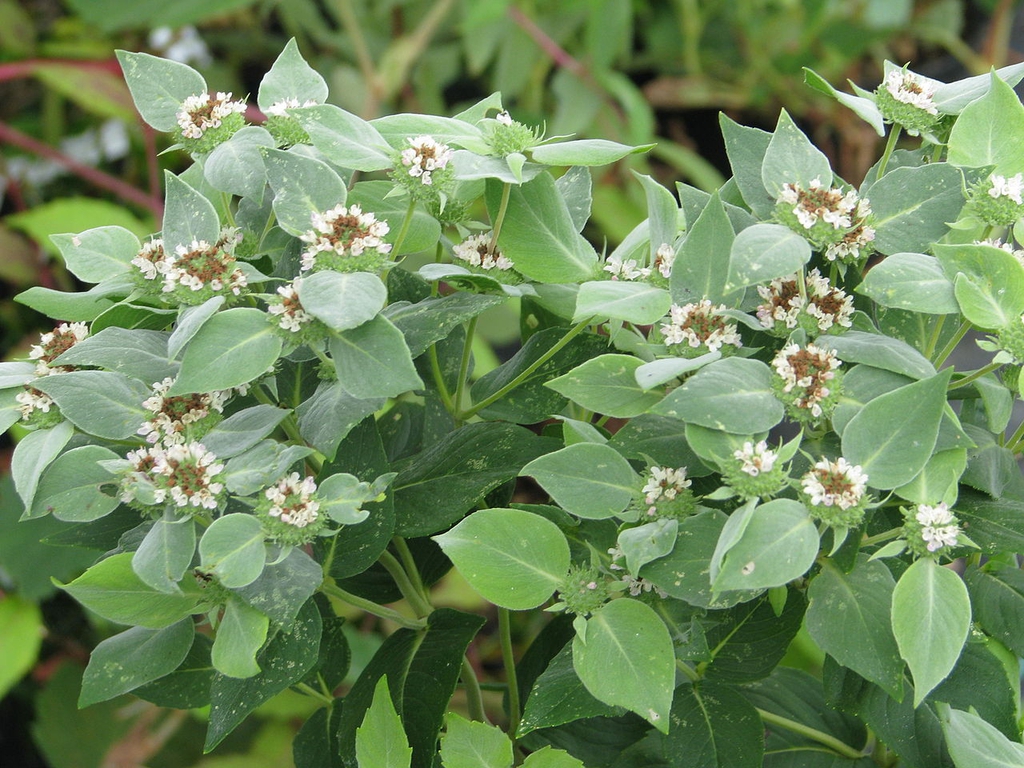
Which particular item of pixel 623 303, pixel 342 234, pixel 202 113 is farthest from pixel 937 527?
pixel 202 113

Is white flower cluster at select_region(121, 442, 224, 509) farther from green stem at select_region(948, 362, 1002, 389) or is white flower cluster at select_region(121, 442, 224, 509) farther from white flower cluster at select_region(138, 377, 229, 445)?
green stem at select_region(948, 362, 1002, 389)

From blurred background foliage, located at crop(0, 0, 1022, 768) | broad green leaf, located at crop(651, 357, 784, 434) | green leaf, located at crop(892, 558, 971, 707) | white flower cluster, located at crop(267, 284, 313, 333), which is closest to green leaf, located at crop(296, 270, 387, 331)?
white flower cluster, located at crop(267, 284, 313, 333)

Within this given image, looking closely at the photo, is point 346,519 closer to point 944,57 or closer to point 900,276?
point 900,276

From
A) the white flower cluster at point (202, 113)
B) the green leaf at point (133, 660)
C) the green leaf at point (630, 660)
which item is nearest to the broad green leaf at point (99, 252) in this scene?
the white flower cluster at point (202, 113)

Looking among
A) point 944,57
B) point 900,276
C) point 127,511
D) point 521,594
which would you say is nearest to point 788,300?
point 900,276

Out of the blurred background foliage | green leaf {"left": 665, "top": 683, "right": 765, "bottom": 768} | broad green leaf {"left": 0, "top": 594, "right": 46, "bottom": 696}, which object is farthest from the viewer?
the blurred background foliage

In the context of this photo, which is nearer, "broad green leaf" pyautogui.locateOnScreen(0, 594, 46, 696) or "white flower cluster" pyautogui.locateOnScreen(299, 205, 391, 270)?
"white flower cluster" pyautogui.locateOnScreen(299, 205, 391, 270)
